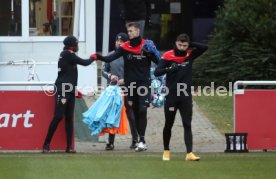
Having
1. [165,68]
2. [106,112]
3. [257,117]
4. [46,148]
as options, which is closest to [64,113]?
[46,148]

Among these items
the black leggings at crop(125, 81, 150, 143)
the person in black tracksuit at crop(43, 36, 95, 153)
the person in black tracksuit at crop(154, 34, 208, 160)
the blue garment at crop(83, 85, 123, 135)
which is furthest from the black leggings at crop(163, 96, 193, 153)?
the person in black tracksuit at crop(43, 36, 95, 153)

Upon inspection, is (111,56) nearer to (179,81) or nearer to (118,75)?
→ (118,75)

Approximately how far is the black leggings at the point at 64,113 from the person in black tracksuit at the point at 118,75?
796 millimetres

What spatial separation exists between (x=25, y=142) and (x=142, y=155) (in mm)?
1941

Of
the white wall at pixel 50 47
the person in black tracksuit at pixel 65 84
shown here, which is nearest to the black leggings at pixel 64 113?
the person in black tracksuit at pixel 65 84

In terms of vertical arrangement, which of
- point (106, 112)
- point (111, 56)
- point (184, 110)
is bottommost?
point (106, 112)

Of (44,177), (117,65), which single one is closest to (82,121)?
(117,65)

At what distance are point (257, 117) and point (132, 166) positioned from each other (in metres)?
2.85

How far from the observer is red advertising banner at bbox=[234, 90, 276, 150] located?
46.5 ft

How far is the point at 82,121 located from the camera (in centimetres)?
1539

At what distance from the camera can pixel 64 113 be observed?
45.9 ft

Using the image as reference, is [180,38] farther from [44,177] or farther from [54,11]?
[54,11]

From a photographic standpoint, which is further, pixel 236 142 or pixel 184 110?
pixel 236 142

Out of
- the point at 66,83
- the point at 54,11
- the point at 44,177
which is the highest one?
the point at 54,11
